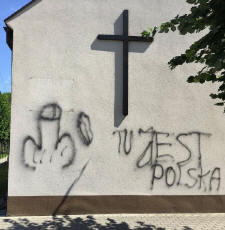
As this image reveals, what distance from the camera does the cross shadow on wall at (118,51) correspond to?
5754 mm

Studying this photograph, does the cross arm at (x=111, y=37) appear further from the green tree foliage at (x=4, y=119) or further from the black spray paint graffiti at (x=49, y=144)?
the green tree foliage at (x=4, y=119)

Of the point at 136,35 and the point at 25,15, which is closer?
the point at 25,15

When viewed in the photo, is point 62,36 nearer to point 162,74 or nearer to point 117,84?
point 117,84

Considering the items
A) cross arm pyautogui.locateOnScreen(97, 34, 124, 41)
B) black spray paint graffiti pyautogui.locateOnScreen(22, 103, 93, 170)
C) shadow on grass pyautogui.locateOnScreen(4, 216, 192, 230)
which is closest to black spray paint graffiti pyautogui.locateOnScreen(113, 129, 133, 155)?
black spray paint graffiti pyautogui.locateOnScreen(22, 103, 93, 170)

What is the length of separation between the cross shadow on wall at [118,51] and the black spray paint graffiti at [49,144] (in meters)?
1.14

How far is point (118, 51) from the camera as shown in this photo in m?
5.86

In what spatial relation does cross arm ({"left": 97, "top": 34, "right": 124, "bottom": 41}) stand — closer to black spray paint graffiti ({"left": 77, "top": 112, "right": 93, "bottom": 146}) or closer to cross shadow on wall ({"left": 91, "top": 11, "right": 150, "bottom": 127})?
cross shadow on wall ({"left": 91, "top": 11, "right": 150, "bottom": 127})

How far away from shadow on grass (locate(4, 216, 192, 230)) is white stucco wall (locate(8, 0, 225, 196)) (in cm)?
53

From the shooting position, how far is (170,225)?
515cm

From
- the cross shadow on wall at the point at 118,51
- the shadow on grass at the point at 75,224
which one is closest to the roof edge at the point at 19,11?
the cross shadow on wall at the point at 118,51

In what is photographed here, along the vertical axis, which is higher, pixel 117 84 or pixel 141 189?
pixel 117 84

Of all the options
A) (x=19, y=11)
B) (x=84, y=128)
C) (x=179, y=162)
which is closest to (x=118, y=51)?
(x=84, y=128)

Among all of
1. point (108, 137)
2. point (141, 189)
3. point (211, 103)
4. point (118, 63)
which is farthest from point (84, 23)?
point (141, 189)

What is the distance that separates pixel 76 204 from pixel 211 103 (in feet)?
12.0
